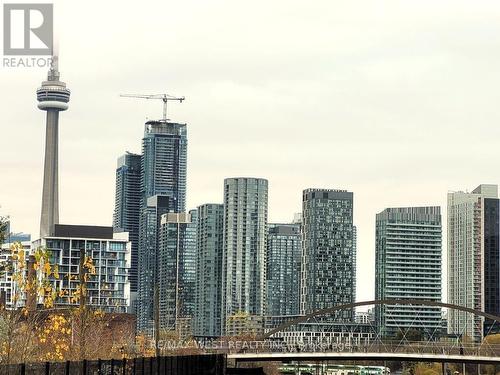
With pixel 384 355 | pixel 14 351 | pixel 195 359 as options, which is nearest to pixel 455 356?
pixel 384 355

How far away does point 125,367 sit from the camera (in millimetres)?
41000

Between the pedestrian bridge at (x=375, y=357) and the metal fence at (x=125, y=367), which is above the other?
the metal fence at (x=125, y=367)

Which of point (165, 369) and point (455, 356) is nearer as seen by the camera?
point (165, 369)

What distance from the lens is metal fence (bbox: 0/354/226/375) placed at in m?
30.9

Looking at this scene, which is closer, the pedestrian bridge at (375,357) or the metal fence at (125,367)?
the metal fence at (125,367)

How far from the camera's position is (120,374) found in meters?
40.5

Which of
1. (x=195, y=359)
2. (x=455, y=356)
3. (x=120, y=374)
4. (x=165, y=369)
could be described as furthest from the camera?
(x=455, y=356)

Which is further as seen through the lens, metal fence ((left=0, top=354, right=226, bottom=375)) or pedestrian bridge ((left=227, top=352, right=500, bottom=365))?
pedestrian bridge ((left=227, top=352, right=500, bottom=365))

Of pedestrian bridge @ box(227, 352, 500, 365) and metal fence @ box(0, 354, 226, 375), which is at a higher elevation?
metal fence @ box(0, 354, 226, 375)

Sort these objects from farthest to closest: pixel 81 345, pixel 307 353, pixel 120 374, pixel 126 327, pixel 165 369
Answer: pixel 126 327
pixel 307 353
pixel 81 345
pixel 165 369
pixel 120 374

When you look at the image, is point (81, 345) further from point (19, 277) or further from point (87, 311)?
point (19, 277)

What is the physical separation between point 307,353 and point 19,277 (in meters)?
122

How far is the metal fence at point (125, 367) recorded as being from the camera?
30.9 metres

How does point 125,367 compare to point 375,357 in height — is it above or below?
above
